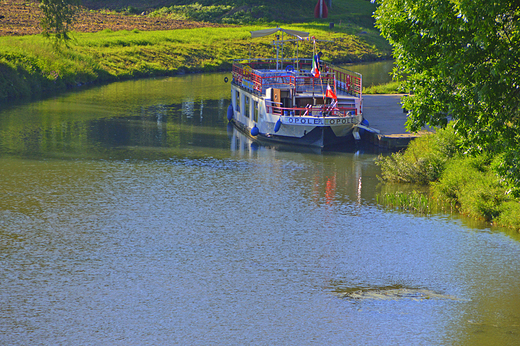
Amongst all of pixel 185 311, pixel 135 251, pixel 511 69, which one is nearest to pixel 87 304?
pixel 185 311

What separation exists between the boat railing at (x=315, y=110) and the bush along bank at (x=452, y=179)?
20.6 ft

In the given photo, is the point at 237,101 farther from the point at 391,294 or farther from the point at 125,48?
the point at 125,48

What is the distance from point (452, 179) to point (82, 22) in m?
79.1

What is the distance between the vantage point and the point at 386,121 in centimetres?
3700

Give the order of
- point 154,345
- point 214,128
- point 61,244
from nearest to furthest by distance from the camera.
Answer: point 154,345
point 61,244
point 214,128

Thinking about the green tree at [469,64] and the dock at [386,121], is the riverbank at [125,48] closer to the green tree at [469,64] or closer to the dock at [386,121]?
the dock at [386,121]

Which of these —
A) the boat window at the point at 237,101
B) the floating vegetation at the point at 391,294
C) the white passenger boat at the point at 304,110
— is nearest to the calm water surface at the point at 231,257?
the floating vegetation at the point at 391,294

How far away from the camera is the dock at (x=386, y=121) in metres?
32.0

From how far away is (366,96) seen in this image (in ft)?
152

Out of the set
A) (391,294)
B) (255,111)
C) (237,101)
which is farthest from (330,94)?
(391,294)

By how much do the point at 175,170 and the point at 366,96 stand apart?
74.4ft

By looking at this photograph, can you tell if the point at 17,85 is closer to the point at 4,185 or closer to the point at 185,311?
the point at 4,185

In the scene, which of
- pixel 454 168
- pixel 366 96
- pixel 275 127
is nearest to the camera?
pixel 454 168

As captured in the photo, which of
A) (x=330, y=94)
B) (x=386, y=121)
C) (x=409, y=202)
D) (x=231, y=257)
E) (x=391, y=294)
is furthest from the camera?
(x=386, y=121)
